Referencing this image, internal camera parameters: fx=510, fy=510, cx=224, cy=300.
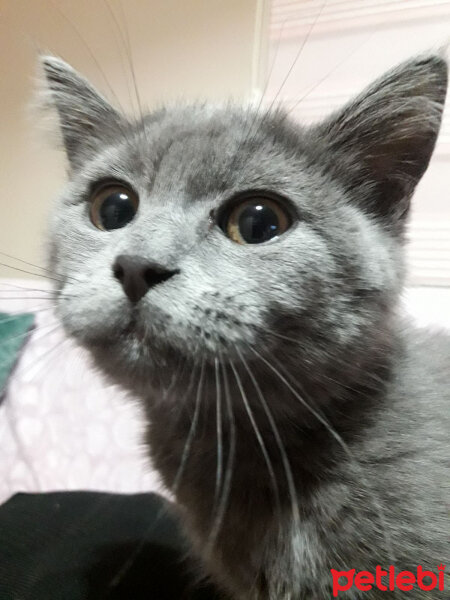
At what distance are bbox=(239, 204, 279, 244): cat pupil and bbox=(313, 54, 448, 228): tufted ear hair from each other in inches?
5.1

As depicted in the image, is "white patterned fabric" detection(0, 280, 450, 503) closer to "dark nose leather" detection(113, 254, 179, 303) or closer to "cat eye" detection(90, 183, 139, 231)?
"cat eye" detection(90, 183, 139, 231)

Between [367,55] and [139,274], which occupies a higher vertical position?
[367,55]

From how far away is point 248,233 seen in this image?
0.57 metres

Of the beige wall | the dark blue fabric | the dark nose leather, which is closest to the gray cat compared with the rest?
the dark nose leather

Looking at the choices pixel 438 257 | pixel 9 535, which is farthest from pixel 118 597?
pixel 438 257

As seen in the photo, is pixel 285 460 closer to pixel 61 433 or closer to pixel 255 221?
pixel 255 221

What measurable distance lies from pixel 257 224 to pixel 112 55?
1519 mm

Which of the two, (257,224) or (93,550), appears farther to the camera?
(93,550)

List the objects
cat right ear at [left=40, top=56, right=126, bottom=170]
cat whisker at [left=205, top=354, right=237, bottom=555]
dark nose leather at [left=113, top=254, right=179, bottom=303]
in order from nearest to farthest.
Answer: dark nose leather at [left=113, top=254, right=179, bottom=303]
cat whisker at [left=205, top=354, right=237, bottom=555]
cat right ear at [left=40, top=56, right=126, bottom=170]

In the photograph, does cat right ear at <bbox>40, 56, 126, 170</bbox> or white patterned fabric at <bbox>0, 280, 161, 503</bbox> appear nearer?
cat right ear at <bbox>40, 56, 126, 170</bbox>

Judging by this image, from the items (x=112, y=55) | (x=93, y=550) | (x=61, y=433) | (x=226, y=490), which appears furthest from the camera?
(x=112, y=55)

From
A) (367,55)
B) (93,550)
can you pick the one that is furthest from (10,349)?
(367,55)

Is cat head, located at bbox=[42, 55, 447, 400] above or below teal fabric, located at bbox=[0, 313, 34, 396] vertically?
above

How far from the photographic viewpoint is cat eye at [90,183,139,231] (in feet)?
2.10
